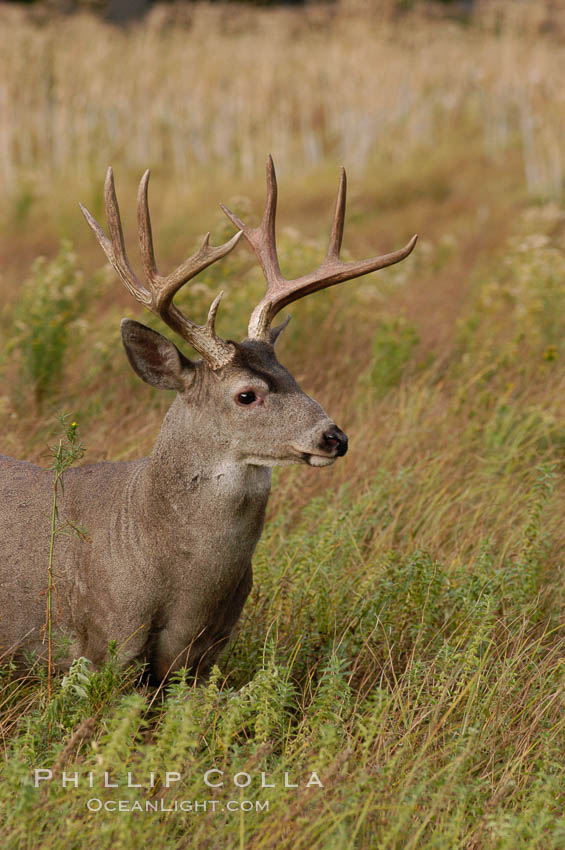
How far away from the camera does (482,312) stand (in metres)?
7.85

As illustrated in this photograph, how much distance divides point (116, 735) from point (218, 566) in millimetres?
995

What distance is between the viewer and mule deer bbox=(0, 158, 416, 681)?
11.1 feet

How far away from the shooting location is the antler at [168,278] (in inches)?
135

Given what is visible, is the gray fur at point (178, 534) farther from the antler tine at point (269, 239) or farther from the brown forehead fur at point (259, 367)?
the antler tine at point (269, 239)

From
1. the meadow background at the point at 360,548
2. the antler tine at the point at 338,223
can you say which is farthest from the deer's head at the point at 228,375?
the meadow background at the point at 360,548

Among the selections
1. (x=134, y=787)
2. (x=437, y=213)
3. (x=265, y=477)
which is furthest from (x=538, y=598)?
(x=437, y=213)

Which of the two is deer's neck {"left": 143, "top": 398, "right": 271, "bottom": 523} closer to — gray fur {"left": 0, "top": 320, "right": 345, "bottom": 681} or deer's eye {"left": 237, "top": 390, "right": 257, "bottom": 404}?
gray fur {"left": 0, "top": 320, "right": 345, "bottom": 681}

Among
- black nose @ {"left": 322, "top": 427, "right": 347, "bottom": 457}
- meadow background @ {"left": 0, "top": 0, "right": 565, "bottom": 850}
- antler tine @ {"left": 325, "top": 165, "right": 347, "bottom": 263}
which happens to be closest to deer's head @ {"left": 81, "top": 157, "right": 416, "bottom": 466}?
black nose @ {"left": 322, "top": 427, "right": 347, "bottom": 457}

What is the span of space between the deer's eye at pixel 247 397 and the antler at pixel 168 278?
0.14 m

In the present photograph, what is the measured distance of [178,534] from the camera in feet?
11.3

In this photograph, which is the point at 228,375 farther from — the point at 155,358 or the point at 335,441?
the point at 335,441

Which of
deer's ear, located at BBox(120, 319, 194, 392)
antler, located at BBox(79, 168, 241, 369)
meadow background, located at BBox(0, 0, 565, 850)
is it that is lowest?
meadow background, located at BBox(0, 0, 565, 850)

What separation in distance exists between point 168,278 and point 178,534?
914mm

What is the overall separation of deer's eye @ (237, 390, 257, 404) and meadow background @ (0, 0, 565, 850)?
0.87 meters
